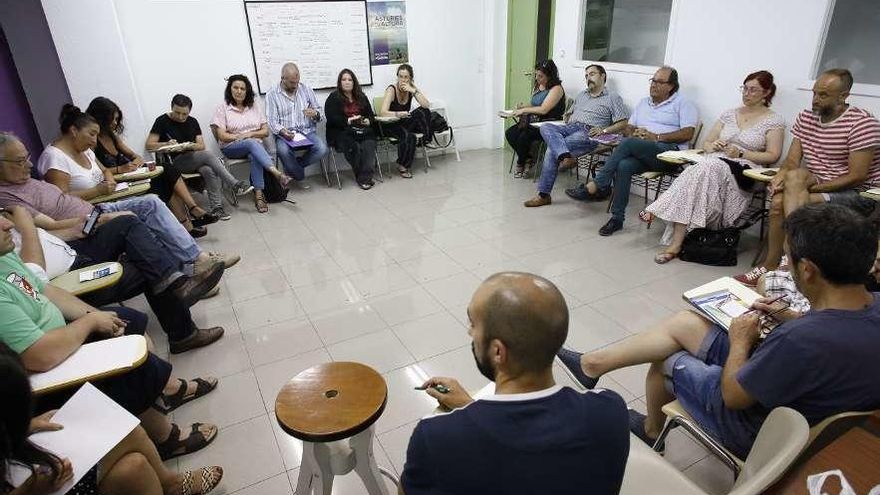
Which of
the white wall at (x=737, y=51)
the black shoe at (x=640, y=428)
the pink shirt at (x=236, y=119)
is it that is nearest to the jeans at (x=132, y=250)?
the black shoe at (x=640, y=428)

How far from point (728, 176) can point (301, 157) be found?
4087mm

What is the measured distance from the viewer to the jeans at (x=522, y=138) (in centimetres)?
541

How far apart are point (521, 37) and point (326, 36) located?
7.67 ft

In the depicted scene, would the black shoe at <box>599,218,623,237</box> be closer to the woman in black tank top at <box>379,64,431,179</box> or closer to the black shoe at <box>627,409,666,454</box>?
the black shoe at <box>627,409,666,454</box>

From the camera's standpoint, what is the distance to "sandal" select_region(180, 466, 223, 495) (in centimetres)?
175

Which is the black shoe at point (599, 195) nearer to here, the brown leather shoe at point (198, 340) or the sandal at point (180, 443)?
the brown leather shoe at point (198, 340)

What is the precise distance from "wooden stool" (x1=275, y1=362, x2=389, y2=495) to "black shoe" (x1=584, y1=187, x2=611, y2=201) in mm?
3446

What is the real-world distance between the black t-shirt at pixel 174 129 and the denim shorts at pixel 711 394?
→ 4.64 meters

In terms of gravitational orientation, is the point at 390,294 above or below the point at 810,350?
below

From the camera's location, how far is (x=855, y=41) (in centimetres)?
352

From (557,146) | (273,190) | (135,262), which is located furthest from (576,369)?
(273,190)

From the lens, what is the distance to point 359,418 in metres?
1.38

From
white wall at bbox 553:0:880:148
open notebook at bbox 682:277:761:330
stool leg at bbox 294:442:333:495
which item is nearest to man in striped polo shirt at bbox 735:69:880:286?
white wall at bbox 553:0:880:148

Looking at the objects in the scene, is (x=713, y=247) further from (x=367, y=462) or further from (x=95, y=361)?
(x=95, y=361)
